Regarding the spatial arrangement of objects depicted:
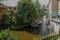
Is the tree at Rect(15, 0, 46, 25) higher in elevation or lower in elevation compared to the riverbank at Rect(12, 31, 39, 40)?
higher

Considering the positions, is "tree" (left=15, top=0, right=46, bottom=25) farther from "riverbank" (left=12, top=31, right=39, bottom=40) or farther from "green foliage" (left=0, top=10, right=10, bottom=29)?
"riverbank" (left=12, top=31, right=39, bottom=40)

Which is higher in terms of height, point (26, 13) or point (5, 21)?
point (26, 13)

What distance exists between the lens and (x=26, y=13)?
11219mm

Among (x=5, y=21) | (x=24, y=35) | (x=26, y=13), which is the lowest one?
(x=24, y=35)

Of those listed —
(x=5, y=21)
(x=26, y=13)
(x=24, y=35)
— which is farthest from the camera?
(x=26, y=13)

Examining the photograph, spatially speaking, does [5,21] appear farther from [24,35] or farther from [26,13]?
[24,35]

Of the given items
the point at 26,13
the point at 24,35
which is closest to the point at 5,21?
the point at 26,13

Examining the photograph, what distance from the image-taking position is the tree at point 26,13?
11.2 m

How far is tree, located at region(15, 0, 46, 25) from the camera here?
11.2 m

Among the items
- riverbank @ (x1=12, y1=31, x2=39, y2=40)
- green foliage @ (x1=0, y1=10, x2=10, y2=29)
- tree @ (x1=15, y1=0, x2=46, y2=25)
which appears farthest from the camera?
tree @ (x1=15, y1=0, x2=46, y2=25)

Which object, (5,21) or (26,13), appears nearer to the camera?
(5,21)

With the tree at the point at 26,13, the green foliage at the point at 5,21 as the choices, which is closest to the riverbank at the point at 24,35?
the green foliage at the point at 5,21

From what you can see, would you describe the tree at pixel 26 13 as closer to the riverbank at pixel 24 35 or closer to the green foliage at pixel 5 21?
the green foliage at pixel 5 21

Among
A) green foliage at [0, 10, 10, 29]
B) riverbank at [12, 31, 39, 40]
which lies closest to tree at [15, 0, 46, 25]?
green foliage at [0, 10, 10, 29]
